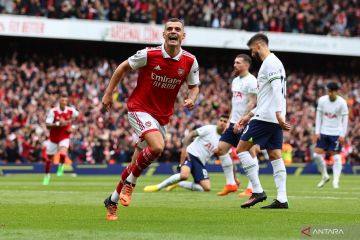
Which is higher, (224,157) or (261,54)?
(261,54)

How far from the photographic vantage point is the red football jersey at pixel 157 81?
11.3 meters

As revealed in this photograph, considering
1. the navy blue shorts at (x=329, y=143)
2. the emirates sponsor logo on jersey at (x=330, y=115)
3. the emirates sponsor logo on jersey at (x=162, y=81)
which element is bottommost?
the navy blue shorts at (x=329, y=143)

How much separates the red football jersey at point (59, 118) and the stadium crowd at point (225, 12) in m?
13.7

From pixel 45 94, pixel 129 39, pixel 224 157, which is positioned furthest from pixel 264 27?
pixel 224 157

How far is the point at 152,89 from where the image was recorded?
1138 centimetres

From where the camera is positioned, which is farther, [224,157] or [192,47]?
[192,47]

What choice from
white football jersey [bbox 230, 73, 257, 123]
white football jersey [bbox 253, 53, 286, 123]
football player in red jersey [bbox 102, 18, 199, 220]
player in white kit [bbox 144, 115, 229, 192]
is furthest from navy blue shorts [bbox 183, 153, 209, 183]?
football player in red jersey [bbox 102, 18, 199, 220]

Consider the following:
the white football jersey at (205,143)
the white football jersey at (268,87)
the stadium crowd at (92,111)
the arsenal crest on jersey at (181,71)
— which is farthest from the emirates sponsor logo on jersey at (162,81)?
the stadium crowd at (92,111)

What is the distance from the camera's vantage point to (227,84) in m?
43.2

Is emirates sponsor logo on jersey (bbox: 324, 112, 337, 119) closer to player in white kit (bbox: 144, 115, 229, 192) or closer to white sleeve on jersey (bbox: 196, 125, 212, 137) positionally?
player in white kit (bbox: 144, 115, 229, 192)

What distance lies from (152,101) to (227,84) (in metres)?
32.0

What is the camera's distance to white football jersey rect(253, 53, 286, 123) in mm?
12945

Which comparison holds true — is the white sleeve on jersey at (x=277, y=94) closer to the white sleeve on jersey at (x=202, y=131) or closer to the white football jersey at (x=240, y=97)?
the white football jersey at (x=240, y=97)

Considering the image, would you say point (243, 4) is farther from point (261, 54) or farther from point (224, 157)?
point (261, 54)
